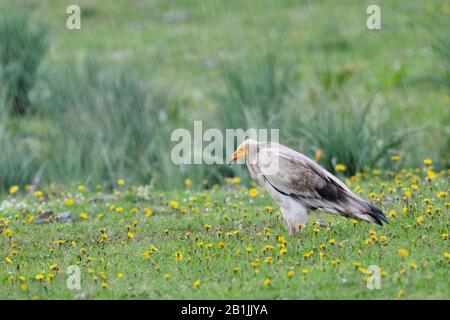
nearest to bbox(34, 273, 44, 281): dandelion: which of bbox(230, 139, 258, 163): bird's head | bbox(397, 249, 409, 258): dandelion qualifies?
bbox(230, 139, 258, 163): bird's head

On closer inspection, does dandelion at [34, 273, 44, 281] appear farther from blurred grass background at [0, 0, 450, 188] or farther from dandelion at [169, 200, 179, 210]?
blurred grass background at [0, 0, 450, 188]

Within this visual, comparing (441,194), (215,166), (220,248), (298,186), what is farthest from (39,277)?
(215,166)

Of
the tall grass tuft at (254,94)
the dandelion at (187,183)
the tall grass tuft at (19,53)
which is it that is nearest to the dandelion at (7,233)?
the dandelion at (187,183)

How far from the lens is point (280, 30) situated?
2150 centimetres

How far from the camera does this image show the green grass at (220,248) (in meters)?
7.14

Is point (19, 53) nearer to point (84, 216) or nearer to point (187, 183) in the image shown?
point (187, 183)

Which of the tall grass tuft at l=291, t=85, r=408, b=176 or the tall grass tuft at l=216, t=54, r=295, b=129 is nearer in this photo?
the tall grass tuft at l=291, t=85, r=408, b=176

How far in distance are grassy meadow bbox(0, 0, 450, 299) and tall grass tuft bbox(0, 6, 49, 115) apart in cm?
4

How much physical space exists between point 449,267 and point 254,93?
704cm

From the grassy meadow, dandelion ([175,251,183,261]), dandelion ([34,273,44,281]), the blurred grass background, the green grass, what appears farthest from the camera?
the blurred grass background

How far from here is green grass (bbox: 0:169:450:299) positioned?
714 centimetres

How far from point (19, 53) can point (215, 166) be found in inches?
234

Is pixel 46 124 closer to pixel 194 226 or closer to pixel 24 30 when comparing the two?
pixel 24 30
